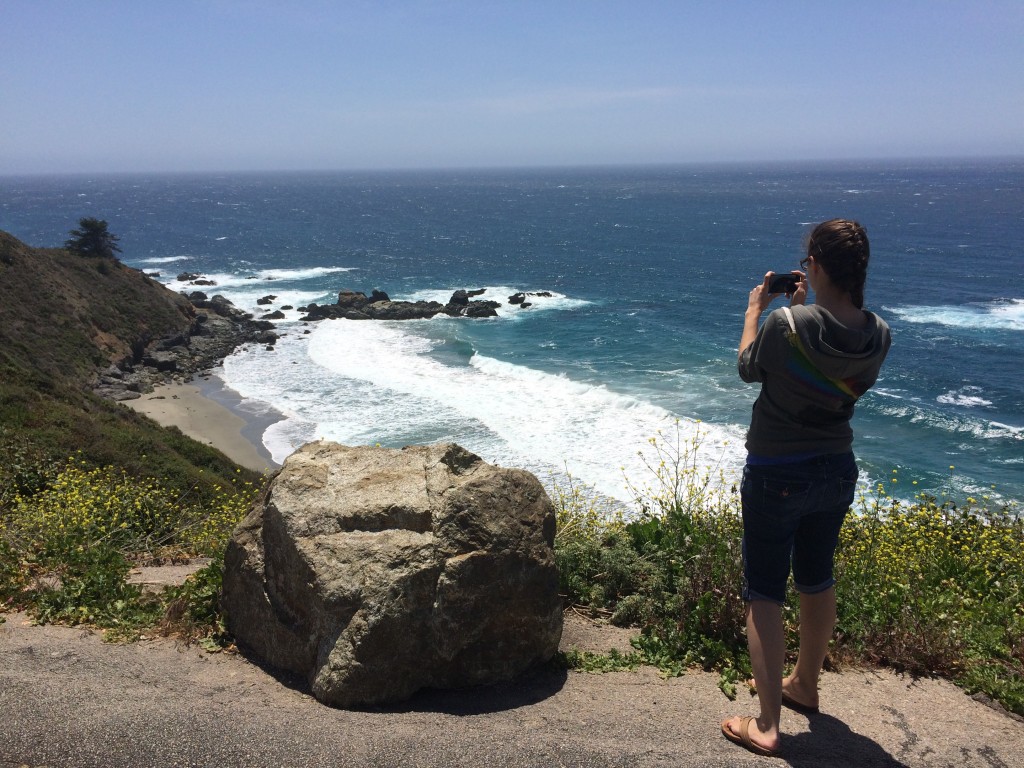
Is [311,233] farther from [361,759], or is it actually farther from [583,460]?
[361,759]

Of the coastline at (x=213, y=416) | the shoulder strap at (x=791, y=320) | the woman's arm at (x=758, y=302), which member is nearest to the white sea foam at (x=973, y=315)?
the coastline at (x=213, y=416)

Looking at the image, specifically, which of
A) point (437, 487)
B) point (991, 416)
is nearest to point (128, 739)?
point (437, 487)

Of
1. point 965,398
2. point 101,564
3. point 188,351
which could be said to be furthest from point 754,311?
point 188,351

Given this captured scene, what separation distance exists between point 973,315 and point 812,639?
4949 cm

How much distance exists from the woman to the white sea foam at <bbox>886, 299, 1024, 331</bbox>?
45810 millimetres

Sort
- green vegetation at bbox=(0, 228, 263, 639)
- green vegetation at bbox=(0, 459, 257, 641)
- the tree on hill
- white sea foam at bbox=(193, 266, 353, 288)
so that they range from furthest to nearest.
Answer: white sea foam at bbox=(193, 266, 353, 288) → the tree on hill → green vegetation at bbox=(0, 228, 263, 639) → green vegetation at bbox=(0, 459, 257, 641)

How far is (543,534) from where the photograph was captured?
4633 millimetres

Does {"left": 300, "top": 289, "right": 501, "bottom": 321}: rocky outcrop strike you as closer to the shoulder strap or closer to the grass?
the grass

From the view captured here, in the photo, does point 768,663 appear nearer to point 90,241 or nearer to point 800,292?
point 800,292

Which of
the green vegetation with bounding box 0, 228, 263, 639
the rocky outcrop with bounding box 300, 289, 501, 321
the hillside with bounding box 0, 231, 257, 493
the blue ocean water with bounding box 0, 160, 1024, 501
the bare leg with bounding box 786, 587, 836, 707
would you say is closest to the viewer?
the bare leg with bounding box 786, 587, 836, 707

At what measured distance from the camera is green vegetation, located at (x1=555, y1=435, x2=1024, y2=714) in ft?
14.8

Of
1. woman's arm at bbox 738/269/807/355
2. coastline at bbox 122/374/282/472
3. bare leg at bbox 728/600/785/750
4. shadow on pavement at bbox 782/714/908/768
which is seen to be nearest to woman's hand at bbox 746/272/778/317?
woman's arm at bbox 738/269/807/355

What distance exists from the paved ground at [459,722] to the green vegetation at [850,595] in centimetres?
20

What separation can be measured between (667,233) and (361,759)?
309 feet
